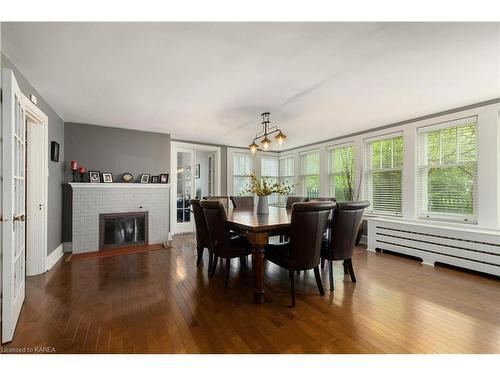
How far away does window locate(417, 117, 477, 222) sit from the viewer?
328cm

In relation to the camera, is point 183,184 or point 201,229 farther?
point 183,184

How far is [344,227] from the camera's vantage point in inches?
97.5

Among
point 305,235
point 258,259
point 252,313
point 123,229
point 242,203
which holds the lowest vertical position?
point 252,313

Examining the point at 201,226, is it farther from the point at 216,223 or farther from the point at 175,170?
the point at 175,170

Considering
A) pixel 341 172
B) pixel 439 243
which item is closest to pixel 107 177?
pixel 341 172

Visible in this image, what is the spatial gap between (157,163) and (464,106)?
17.8ft

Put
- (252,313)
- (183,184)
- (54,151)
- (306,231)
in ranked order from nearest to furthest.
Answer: (252,313) < (306,231) < (54,151) < (183,184)

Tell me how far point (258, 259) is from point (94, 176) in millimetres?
3706

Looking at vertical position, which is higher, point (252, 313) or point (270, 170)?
point (270, 170)

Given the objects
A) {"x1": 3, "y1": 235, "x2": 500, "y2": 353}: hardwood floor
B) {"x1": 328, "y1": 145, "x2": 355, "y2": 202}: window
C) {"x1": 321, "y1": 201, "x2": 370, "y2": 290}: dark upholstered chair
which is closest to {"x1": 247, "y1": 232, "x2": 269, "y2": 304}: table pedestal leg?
{"x1": 3, "y1": 235, "x2": 500, "y2": 353}: hardwood floor

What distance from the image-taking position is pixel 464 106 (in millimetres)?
3248

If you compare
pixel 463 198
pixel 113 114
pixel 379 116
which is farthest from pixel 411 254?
pixel 113 114

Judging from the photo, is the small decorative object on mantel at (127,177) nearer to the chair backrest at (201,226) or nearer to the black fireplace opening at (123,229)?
the black fireplace opening at (123,229)

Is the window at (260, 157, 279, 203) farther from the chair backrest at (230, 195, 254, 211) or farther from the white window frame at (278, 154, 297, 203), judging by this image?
the chair backrest at (230, 195, 254, 211)
